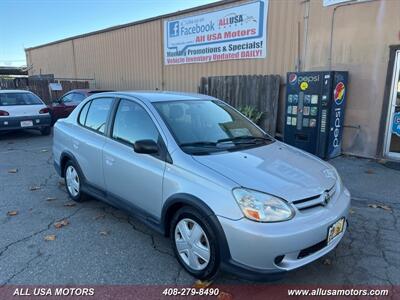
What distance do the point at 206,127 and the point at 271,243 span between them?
151cm

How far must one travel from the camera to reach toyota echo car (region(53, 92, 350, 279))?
2.50 metres

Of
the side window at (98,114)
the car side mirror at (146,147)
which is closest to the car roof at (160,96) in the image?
the side window at (98,114)

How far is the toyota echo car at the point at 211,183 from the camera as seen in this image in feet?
8.21

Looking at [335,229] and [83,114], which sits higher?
[83,114]

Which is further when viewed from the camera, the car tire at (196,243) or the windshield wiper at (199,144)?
the windshield wiper at (199,144)

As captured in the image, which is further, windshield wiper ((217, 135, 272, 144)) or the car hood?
windshield wiper ((217, 135, 272, 144))

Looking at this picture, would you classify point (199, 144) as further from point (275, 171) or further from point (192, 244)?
point (192, 244)

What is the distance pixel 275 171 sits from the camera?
290 cm

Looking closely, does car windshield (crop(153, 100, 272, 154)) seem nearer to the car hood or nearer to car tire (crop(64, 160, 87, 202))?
the car hood

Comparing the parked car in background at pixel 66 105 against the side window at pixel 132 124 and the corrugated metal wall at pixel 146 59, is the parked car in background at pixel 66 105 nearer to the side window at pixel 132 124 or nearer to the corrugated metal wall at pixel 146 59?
the corrugated metal wall at pixel 146 59

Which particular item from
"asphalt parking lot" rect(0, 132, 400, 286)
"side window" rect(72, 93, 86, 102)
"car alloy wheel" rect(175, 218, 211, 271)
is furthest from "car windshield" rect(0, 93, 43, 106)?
"car alloy wheel" rect(175, 218, 211, 271)

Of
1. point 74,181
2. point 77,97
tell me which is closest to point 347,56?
point 74,181

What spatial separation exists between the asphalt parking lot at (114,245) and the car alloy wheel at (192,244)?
0.17m

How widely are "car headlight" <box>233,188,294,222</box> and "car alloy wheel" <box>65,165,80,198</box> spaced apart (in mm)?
2855
